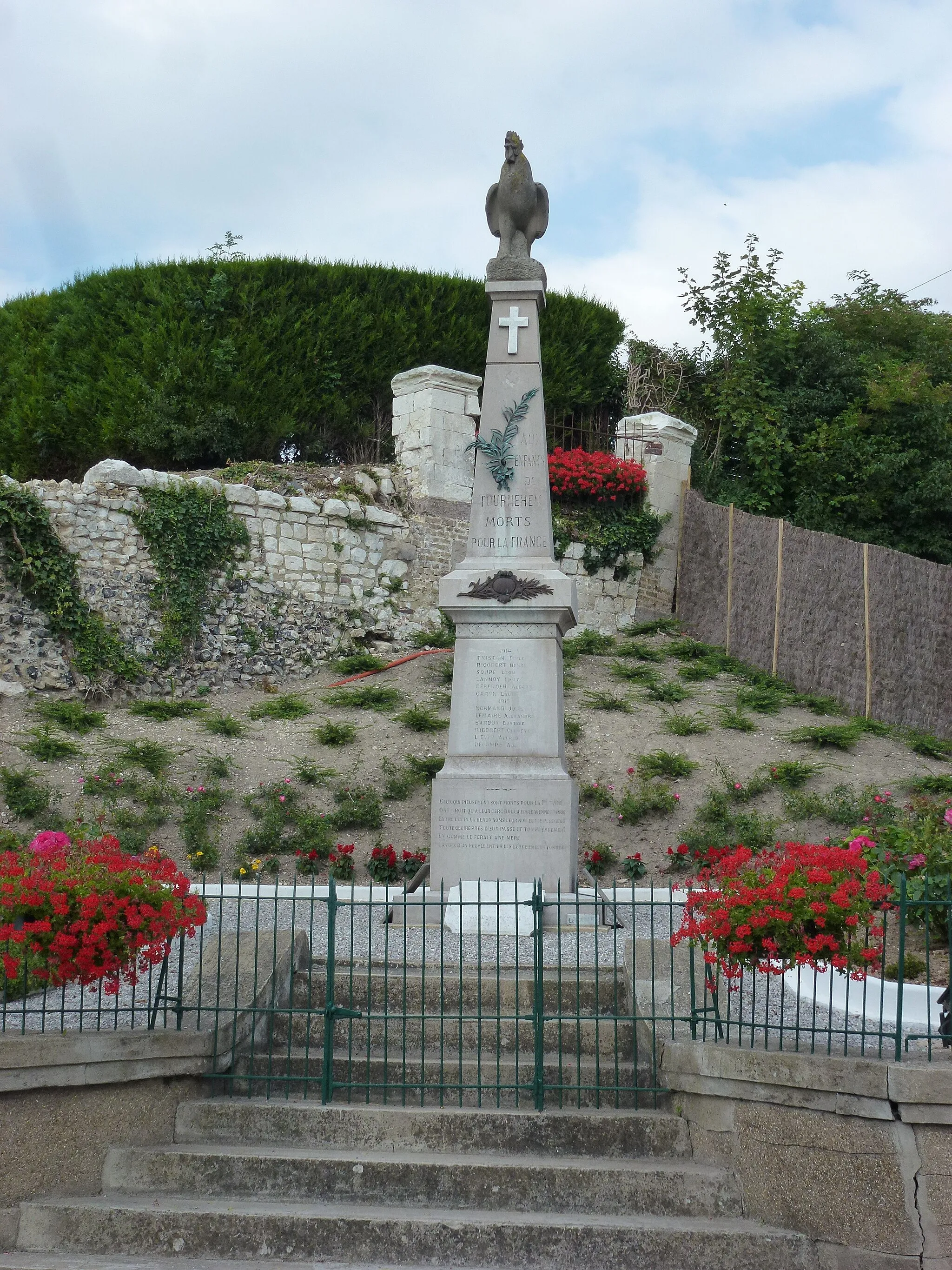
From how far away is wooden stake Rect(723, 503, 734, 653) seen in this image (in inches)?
661

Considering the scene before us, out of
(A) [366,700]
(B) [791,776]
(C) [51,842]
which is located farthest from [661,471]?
(C) [51,842]

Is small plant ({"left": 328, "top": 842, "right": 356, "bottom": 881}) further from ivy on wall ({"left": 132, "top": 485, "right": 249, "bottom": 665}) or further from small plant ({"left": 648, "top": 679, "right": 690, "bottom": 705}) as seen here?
small plant ({"left": 648, "top": 679, "right": 690, "bottom": 705})

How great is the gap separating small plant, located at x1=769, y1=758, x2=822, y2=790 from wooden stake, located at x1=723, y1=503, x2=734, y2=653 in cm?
479

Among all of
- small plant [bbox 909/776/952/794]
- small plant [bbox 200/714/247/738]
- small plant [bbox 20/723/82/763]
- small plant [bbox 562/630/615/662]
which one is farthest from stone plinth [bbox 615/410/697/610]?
small plant [bbox 20/723/82/763]

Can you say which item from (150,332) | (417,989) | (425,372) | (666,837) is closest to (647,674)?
(666,837)

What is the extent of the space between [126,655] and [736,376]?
34.3ft

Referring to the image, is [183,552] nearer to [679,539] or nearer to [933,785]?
[679,539]

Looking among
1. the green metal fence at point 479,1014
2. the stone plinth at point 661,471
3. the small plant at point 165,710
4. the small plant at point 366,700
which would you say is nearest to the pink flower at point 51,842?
the green metal fence at point 479,1014

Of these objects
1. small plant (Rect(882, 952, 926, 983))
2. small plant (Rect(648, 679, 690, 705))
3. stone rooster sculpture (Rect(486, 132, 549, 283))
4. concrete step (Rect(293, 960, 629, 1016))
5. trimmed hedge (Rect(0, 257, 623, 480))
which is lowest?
small plant (Rect(882, 952, 926, 983))

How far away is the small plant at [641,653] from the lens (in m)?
15.9

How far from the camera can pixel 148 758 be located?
38.8 ft

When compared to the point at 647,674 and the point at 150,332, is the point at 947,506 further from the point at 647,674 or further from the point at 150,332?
the point at 150,332

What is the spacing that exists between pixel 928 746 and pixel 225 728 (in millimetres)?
7274

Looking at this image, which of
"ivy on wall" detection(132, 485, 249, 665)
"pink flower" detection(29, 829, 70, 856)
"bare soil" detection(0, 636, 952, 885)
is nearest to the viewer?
"pink flower" detection(29, 829, 70, 856)
